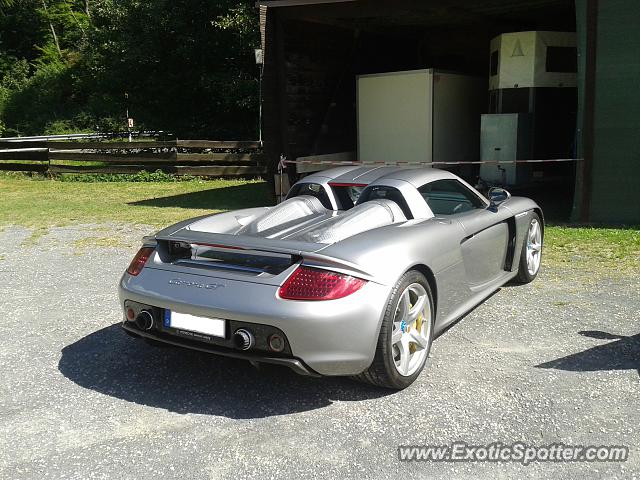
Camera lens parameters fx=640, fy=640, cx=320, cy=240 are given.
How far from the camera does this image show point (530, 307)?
5086 mm

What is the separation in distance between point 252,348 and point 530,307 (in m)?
2.70

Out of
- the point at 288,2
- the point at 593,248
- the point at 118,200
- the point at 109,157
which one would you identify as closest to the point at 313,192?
the point at 593,248

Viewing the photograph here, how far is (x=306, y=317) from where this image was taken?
10.4 ft

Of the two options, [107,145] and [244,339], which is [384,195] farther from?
[107,145]

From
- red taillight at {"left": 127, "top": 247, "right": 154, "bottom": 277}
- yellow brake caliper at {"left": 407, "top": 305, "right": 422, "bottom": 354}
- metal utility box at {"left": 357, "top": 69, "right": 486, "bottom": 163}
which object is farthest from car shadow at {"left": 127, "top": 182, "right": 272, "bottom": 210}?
yellow brake caliper at {"left": 407, "top": 305, "right": 422, "bottom": 354}

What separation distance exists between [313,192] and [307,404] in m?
1.89

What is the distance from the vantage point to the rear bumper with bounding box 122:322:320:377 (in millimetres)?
3230

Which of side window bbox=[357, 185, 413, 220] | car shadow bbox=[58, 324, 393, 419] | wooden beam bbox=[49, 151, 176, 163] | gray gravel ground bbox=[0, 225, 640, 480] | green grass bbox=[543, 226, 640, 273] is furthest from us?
Result: wooden beam bbox=[49, 151, 176, 163]

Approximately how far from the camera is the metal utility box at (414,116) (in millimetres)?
12336

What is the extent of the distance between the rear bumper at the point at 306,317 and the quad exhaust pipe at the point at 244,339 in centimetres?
6

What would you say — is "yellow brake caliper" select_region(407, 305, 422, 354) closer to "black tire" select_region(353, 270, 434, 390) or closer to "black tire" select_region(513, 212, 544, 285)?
"black tire" select_region(353, 270, 434, 390)

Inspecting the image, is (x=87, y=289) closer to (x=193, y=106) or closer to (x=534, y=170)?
(x=534, y=170)

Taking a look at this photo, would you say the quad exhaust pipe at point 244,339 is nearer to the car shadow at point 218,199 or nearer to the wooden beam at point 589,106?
the wooden beam at point 589,106

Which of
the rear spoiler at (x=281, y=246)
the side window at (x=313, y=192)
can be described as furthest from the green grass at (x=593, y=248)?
the rear spoiler at (x=281, y=246)
